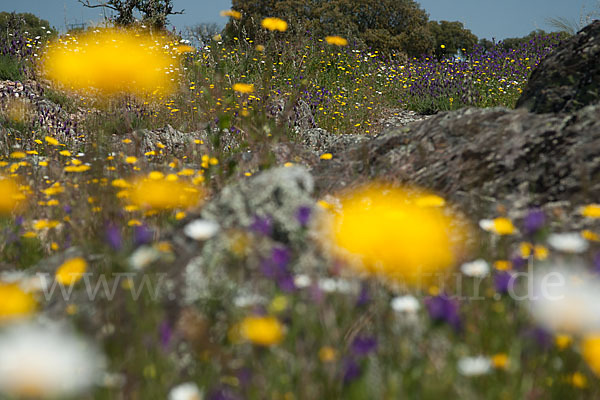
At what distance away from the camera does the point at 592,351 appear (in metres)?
1.32

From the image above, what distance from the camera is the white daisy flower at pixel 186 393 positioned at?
1342mm

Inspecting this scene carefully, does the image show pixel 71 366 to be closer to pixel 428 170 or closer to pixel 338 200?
pixel 338 200

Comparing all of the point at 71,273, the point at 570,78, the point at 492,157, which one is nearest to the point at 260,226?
the point at 71,273

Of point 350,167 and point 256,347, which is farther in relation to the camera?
point 350,167

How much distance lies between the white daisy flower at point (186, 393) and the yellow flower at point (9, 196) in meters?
2.27

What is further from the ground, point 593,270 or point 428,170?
point 428,170

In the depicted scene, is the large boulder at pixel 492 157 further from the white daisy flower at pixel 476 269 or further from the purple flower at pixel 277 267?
the purple flower at pixel 277 267

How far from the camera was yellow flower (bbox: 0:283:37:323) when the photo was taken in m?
1.57

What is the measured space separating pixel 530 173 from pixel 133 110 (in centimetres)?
635

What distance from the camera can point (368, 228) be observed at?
1.95 meters

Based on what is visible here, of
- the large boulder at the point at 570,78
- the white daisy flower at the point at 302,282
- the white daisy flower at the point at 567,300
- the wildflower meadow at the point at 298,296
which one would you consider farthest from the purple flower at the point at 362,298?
the large boulder at the point at 570,78

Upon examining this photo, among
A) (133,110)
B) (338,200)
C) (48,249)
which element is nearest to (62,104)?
(133,110)

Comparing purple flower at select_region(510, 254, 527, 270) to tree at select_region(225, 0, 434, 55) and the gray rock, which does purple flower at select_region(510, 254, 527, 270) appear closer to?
the gray rock

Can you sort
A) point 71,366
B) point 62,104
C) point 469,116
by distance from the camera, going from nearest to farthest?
point 71,366 → point 469,116 → point 62,104
